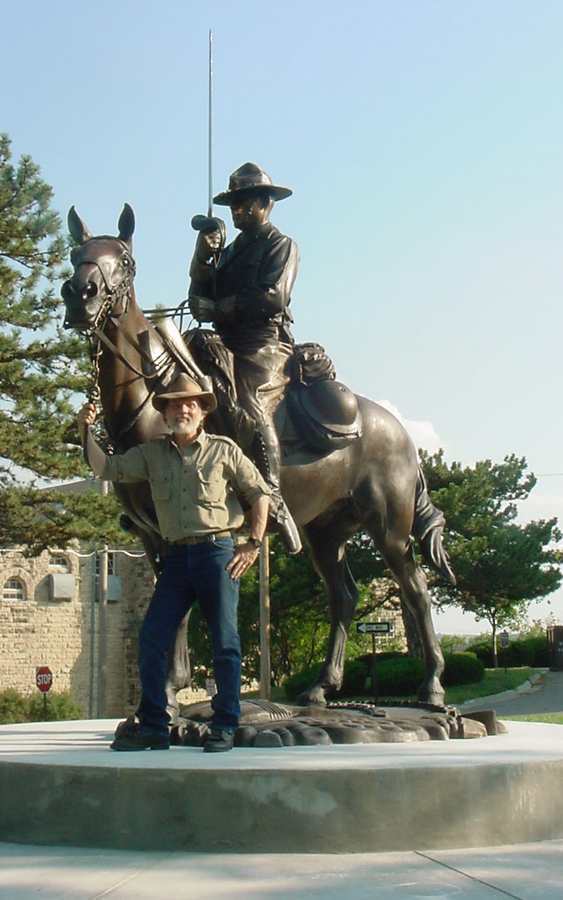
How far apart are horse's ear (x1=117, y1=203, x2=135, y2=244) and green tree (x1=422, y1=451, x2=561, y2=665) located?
26468mm

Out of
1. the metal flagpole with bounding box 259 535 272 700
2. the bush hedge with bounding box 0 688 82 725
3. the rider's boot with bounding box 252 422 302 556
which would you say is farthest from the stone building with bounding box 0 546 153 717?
the rider's boot with bounding box 252 422 302 556

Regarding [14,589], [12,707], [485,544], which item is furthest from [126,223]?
[14,589]

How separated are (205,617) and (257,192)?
3.48 meters

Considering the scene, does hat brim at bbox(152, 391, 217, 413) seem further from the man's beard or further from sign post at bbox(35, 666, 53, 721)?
sign post at bbox(35, 666, 53, 721)

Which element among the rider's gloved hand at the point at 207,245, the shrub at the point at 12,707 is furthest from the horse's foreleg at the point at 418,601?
the shrub at the point at 12,707

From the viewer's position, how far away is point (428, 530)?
8.83 metres

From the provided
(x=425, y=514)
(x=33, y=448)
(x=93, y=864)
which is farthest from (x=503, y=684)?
(x=93, y=864)

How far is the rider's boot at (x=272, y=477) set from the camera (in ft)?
24.8

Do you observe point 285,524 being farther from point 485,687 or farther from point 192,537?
point 485,687

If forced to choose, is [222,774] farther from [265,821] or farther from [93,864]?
[93,864]

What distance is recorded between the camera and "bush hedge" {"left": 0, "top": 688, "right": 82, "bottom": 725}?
41281 mm

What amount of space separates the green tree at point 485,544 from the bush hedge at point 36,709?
1475 centimetres

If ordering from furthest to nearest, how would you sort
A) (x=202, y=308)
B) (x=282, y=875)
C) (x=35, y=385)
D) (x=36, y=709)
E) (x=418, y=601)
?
1. (x=36, y=709)
2. (x=35, y=385)
3. (x=418, y=601)
4. (x=202, y=308)
5. (x=282, y=875)

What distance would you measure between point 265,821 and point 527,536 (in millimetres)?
29843
